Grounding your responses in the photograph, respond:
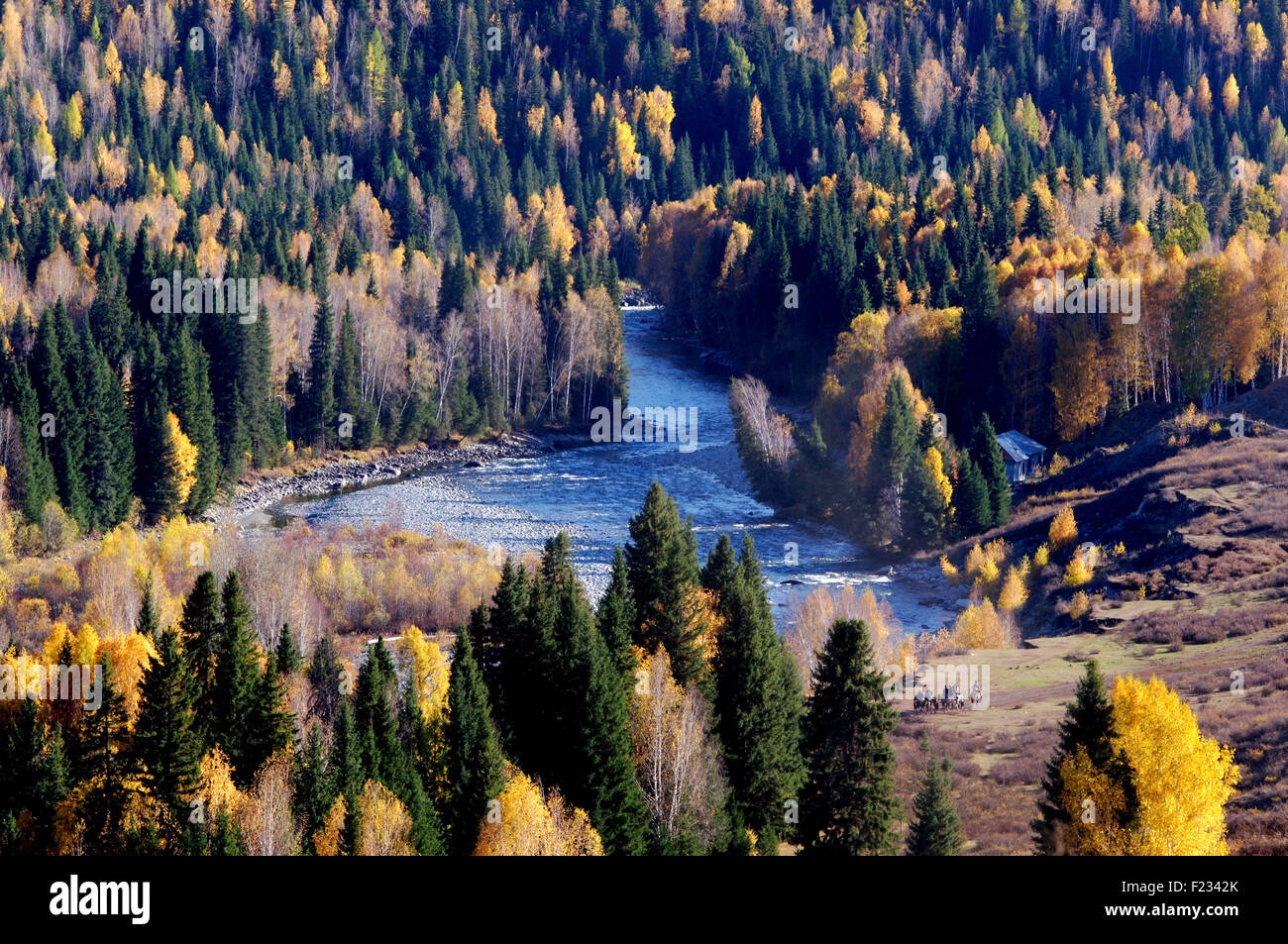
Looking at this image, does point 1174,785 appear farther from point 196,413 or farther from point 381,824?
point 196,413

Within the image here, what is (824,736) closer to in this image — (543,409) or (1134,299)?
(1134,299)

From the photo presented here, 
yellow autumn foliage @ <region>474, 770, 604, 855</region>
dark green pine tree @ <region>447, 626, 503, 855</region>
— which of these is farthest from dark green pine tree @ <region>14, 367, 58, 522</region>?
yellow autumn foliage @ <region>474, 770, 604, 855</region>

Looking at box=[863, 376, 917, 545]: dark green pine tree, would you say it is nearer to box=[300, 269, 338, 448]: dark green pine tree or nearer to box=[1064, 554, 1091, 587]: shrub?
box=[1064, 554, 1091, 587]: shrub

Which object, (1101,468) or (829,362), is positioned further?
(829,362)

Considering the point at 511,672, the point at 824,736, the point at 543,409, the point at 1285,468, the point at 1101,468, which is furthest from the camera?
the point at 543,409

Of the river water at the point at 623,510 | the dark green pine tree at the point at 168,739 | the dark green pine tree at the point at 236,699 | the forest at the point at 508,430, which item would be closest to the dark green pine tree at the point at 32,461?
the forest at the point at 508,430

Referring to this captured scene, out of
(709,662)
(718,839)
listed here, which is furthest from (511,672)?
(718,839)

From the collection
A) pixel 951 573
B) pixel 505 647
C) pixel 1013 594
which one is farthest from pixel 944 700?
pixel 951 573

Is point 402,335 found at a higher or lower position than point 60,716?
higher
